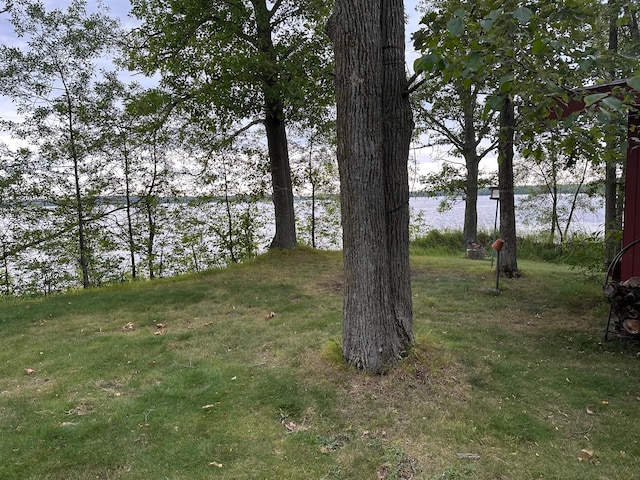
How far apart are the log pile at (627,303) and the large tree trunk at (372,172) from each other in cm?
190

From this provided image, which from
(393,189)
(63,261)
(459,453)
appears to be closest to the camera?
(459,453)

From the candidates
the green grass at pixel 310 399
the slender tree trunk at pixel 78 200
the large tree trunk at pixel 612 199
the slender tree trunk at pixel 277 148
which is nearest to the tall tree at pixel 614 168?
the large tree trunk at pixel 612 199

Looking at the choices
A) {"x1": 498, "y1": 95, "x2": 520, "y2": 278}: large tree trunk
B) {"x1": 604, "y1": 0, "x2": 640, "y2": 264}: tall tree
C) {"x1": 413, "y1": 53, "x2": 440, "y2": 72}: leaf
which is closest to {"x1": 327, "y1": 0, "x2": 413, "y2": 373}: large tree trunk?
{"x1": 413, "y1": 53, "x2": 440, "y2": 72}: leaf

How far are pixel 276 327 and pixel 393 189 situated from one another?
1893mm

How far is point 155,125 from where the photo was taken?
21.8ft

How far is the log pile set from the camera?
3.28 m

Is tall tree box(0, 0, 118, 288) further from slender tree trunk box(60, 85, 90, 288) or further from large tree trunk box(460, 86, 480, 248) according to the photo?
large tree trunk box(460, 86, 480, 248)

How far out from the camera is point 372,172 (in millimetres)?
2684

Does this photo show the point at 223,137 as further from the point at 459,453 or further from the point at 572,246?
the point at 459,453

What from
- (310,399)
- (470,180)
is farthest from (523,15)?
(470,180)

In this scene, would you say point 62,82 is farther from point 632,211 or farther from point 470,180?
point 470,180

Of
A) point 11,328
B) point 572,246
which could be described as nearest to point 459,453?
point 572,246

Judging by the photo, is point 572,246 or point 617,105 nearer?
point 617,105

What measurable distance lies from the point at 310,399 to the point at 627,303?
2732 mm
